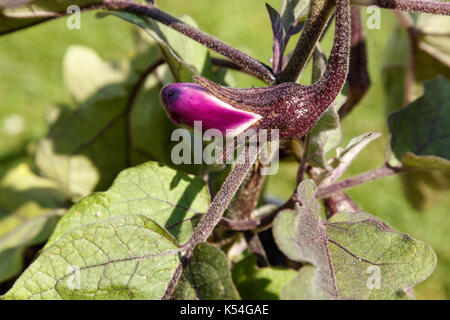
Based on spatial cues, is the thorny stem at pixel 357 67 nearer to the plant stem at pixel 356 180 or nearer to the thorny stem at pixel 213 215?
the plant stem at pixel 356 180

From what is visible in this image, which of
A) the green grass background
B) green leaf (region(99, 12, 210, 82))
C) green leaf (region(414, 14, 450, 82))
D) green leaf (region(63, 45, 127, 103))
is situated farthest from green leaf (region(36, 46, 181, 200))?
the green grass background

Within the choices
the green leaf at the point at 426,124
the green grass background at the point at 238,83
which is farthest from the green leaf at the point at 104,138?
the green grass background at the point at 238,83

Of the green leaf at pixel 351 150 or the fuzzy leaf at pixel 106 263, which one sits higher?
the green leaf at pixel 351 150

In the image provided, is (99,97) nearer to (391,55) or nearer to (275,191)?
(391,55)

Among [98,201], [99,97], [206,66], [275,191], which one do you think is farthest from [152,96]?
[275,191]

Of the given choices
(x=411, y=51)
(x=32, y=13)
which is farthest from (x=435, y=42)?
(x=32, y=13)
